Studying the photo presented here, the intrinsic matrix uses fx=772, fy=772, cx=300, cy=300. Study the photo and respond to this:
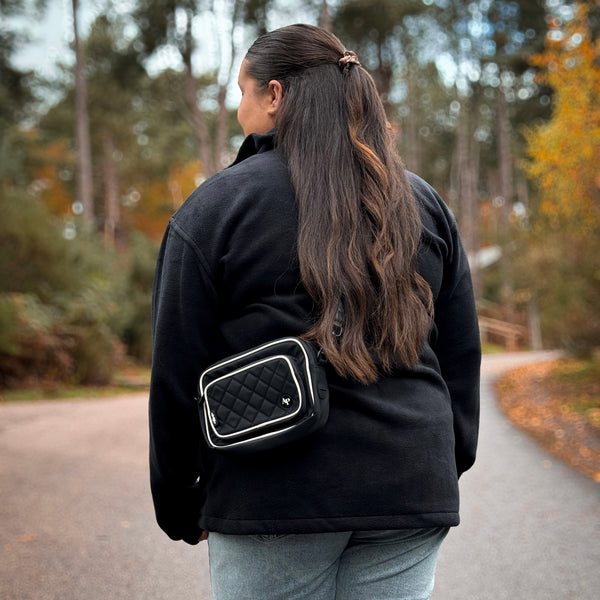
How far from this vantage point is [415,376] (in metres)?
1.67

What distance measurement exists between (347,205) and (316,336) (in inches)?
11.5

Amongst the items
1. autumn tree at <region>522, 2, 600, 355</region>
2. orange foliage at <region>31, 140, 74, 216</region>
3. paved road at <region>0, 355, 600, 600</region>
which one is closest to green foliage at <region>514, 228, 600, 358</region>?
autumn tree at <region>522, 2, 600, 355</region>

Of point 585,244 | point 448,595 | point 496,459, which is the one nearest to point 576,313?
point 585,244

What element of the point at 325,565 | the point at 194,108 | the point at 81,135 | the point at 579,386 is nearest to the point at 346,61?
the point at 325,565

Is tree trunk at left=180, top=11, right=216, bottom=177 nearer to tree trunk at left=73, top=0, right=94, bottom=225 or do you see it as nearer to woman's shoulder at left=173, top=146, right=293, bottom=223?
tree trunk at left=73, top=0, right=94, bottom=225

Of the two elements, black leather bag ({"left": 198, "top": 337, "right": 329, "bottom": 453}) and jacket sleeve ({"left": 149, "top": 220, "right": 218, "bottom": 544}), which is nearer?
black leather bag ({"left": 198, "top": 337, "right": 329, "bottom": 453})

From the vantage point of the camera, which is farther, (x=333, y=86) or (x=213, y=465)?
(x=333, y=86)

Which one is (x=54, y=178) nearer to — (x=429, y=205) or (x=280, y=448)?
(x=429, y=205)

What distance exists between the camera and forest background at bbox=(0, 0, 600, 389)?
39.3ft

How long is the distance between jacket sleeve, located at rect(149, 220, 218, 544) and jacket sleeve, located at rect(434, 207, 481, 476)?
1.99 ft

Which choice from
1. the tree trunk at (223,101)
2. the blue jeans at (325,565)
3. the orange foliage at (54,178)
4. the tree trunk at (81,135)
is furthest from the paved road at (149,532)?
the orange foliage at (54,178)

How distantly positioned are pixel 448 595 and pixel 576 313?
8.84 metres

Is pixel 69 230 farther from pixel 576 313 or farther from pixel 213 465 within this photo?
pixel 213 465

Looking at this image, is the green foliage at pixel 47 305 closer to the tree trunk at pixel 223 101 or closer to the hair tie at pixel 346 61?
the tree trunk at pixel 223 101
